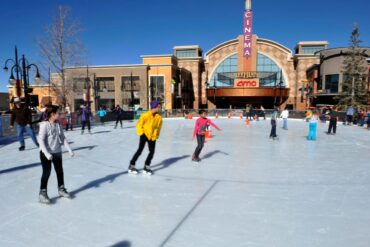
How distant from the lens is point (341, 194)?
4539 millimetres

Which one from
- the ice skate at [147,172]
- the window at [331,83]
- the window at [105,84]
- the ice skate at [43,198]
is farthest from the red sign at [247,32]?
the ice skate at [43,198]

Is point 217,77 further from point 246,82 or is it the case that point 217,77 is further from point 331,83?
point 331,83

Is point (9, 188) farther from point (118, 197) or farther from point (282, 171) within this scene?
point (282, 171)

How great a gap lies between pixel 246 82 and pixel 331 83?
1448 centimetres

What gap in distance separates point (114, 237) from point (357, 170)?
595 centimetres

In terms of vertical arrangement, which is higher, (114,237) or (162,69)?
(162,69)

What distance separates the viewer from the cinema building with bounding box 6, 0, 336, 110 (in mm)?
46406

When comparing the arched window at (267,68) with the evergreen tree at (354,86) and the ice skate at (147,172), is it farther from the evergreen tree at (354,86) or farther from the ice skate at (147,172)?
the ice skate at (147,172)

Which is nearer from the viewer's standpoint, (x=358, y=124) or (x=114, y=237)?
(x=114, y=237)

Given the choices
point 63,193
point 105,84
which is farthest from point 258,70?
point 63,193

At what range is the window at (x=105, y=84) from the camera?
4803 cm

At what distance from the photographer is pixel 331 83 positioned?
4162cm

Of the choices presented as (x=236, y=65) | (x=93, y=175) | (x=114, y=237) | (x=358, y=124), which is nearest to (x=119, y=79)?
(x=236, y=65)

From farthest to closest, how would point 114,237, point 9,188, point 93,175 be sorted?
point 93,175, point 9,188, point 114,237
